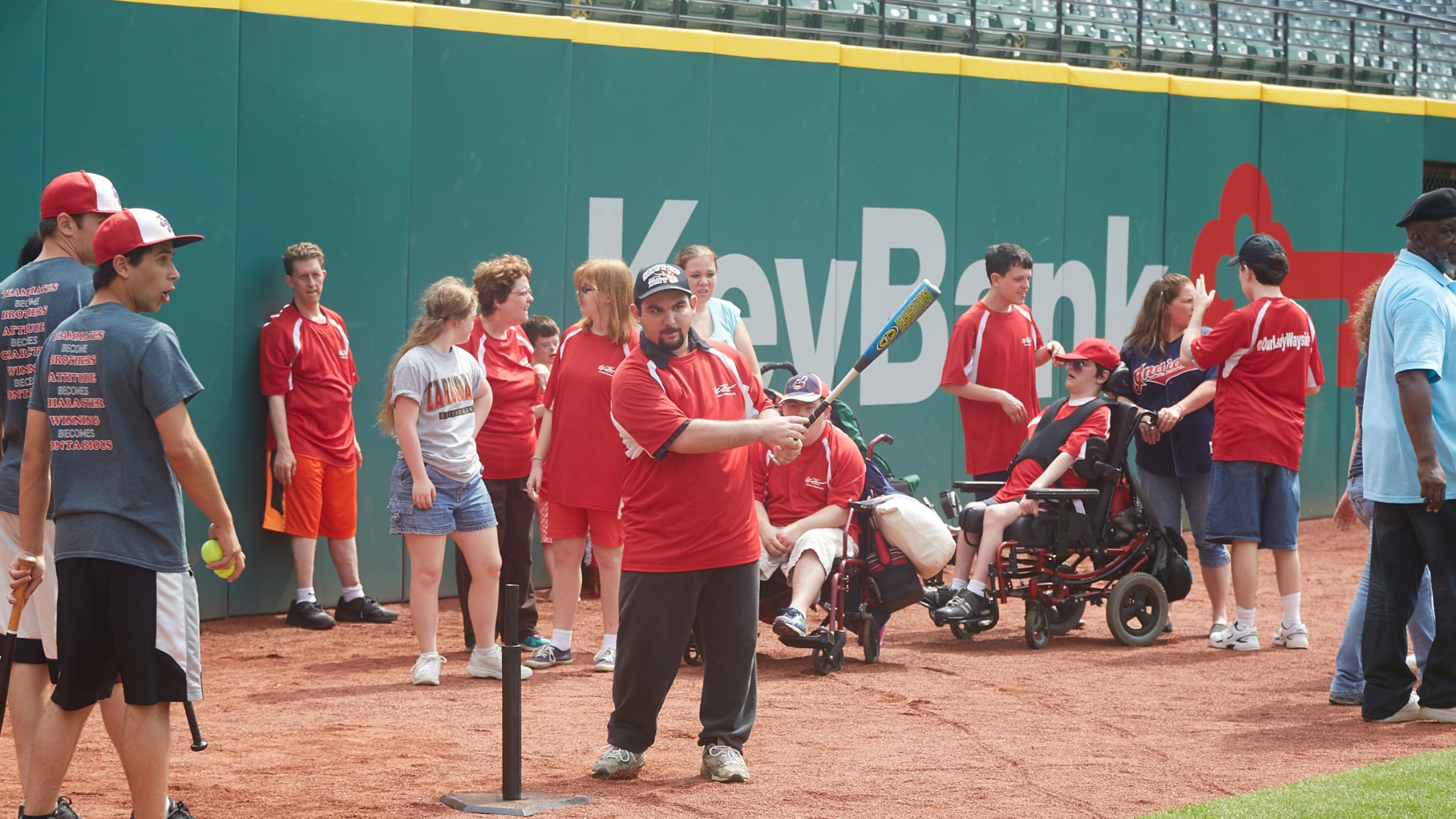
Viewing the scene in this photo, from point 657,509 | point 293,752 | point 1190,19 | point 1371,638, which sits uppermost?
point 1190,19

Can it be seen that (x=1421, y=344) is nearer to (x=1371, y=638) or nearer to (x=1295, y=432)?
(x=1371, y=638)

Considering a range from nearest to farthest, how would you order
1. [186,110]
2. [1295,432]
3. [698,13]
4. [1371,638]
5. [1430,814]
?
[1430,814] < [1371,638] < [1295,432] < [186,110] < [698,13]

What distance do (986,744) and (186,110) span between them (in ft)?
19.3

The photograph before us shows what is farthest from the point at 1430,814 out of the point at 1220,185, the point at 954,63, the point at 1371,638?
the point at 1220,185

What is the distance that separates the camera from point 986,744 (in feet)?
20.0

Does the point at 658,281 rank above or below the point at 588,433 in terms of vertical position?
above

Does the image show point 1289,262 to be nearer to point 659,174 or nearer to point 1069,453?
point 659,174

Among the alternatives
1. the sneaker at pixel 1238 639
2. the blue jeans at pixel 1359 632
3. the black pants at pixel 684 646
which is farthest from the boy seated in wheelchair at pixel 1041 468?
the black pants at pixel 684 646

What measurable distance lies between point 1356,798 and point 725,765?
2.15 metres

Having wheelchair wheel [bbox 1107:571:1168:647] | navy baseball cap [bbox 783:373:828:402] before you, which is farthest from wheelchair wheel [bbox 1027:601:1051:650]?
navy baseball cap [bbox 783:373:828:402]

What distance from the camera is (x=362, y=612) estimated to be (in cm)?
908

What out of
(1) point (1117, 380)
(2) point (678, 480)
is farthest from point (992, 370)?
(2) point (678, 480)

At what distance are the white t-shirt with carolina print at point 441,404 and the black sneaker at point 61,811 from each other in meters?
2.55

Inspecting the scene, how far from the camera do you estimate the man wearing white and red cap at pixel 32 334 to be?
15.8 feet
